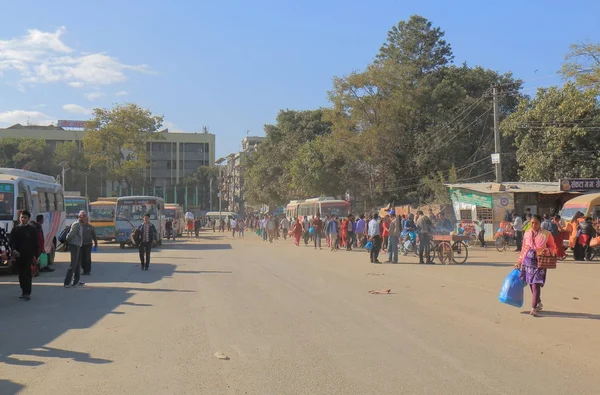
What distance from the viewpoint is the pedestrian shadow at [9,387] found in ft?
18.4

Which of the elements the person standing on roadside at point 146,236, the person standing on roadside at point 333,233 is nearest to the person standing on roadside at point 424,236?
the person standing on roadside at point 333,233

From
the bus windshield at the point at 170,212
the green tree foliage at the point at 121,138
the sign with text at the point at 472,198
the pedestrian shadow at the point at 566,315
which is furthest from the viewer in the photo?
the green tree foliage at the point at 121,138

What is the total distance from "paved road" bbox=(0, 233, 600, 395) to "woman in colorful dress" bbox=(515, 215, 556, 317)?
419mm

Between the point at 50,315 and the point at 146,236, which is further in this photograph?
the point at 146,236

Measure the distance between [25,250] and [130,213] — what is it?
762 inches

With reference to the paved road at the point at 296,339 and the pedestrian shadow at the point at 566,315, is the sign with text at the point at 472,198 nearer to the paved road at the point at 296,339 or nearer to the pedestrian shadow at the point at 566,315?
the paved road at the point at 296,339

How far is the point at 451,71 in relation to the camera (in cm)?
5103

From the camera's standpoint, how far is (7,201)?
16.4 metres

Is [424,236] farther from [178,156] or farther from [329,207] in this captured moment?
[178,156]

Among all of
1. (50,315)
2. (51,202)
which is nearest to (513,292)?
(50,315)

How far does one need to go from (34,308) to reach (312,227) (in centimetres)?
2218

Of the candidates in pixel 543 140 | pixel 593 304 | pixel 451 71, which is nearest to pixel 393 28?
pixel 451 71

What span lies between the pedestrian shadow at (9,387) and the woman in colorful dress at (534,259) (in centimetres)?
786

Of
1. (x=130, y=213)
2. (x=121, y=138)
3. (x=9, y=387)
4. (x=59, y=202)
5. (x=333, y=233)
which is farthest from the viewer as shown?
(x=121, y=138)
